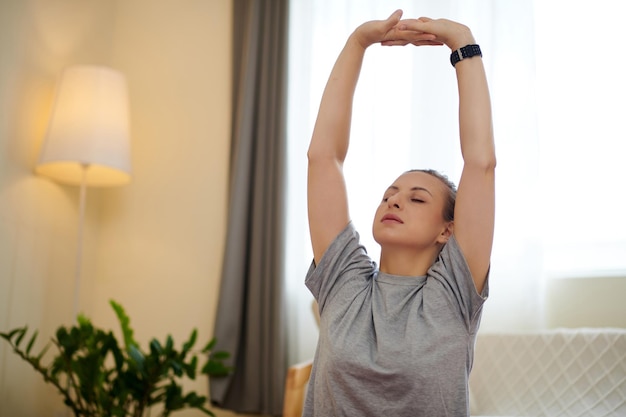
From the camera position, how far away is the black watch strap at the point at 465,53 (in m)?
1.20

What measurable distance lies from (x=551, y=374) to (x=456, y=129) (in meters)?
1.10

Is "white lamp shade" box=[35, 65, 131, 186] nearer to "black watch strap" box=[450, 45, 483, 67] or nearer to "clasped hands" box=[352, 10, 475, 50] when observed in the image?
"clasped hands" box=[352, 10, 475, 50]

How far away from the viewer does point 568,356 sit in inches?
81.9

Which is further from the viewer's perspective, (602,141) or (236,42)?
(236,42)

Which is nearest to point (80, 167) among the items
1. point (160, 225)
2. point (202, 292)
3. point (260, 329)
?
point (160, 225)

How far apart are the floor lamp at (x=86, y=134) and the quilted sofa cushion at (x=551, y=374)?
1762 millimetres

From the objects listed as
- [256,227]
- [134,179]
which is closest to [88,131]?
[134,179]

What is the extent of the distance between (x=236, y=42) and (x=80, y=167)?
1048 mm

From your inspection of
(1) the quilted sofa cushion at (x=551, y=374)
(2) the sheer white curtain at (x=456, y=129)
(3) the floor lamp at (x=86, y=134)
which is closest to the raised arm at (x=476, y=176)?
(1) the quilted sofa cushion at (x=551, y=374)

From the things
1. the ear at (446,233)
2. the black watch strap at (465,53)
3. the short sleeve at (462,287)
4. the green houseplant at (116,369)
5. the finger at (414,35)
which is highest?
the finger at (414,35)

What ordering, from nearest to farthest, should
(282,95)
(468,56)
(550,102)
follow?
1. (468,56)
2. (550,102)
3. (282,95)

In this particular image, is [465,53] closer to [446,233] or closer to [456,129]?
[446,233]

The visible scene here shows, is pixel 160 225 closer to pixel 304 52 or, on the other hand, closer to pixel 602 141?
pixel 304 52

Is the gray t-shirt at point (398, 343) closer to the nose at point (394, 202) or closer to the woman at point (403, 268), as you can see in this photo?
the woman at point (403, 268)
